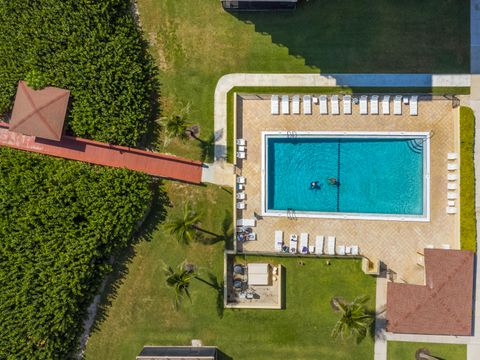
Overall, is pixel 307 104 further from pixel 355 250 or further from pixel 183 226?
pixel 183 226

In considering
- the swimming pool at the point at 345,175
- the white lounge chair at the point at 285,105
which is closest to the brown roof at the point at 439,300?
the swimming pool at the point at 345,175

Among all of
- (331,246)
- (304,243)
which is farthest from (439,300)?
(304,243)

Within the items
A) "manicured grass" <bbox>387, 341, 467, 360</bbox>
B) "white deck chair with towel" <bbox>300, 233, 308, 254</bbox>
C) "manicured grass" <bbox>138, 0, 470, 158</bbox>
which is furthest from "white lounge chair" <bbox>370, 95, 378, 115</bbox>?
"manicured grass" <bbox>387, 341, 467, 360</bbox>

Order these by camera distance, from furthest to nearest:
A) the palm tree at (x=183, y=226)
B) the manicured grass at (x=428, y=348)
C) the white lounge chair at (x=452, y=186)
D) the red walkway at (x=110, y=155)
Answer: the red walkway at (x=110, y=155)
the manicured grass at (x=428, y=348)
the white lounge chair at (x=452, y=186)
the palm tree at (x=183, y=226)

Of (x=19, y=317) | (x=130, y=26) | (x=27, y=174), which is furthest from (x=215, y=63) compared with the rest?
(x=19, y=317)

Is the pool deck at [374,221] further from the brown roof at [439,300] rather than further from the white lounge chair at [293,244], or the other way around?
the brown roof at [439,300]

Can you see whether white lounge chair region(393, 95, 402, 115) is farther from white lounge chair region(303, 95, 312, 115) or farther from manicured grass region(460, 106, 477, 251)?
white lounge chair region(303, 95, 312, 115)
